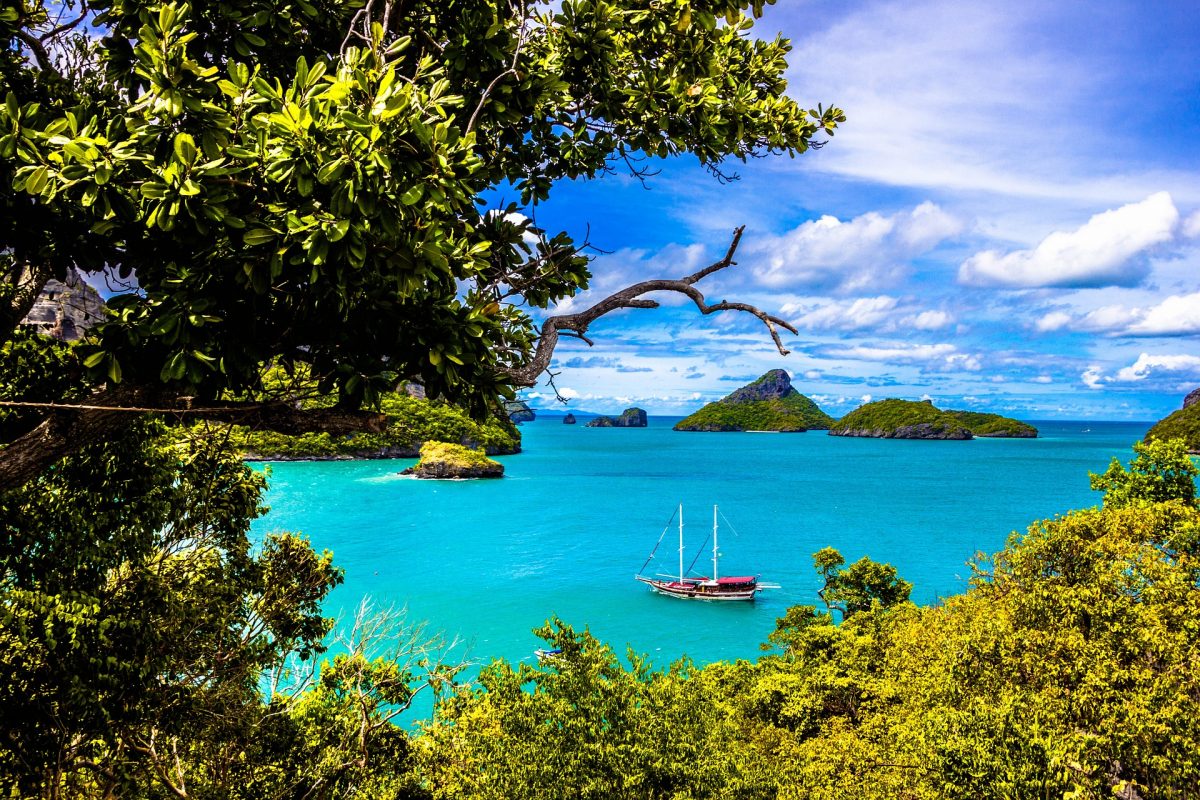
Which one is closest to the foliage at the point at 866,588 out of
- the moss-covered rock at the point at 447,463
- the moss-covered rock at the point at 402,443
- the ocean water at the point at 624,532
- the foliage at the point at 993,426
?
the ocean water at the point at 624,532

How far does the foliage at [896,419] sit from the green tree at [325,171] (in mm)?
178821

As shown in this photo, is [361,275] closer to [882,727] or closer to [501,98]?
[501,98]

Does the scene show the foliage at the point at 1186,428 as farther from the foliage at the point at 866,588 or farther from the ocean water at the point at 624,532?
the foliage at the point at 866,588

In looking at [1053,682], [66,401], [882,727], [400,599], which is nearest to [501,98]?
[66,401]

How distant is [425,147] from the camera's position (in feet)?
8.16

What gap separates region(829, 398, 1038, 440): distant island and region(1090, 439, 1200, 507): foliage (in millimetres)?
151041

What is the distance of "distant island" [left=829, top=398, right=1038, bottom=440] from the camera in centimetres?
16412

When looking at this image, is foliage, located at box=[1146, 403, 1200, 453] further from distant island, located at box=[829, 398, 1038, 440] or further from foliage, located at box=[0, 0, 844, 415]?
foliage, located at box=[0, 0, 844, 415]

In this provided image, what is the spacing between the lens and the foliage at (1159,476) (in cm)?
2328

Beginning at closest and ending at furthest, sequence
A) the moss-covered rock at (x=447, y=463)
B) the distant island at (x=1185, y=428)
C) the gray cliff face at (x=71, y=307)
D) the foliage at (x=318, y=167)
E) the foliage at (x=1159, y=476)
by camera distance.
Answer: the foliage at (x=318, y=167) < the gray cliff face at (x=71, y=307) < the foliage at (x=1159, y=476) < the moss-covered rock at (x=447, y=463) < the distant island at (x=1185, y=428)

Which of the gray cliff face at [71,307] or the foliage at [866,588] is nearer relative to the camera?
the gray cliff face at [71,307]

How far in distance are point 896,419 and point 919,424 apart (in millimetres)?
8140

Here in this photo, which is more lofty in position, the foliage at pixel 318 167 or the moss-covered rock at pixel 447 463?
the foliage at pixel 318 167

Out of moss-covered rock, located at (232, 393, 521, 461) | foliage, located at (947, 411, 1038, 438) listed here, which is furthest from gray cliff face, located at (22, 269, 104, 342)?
foliage, located at (947, 411, 1038, 438)
